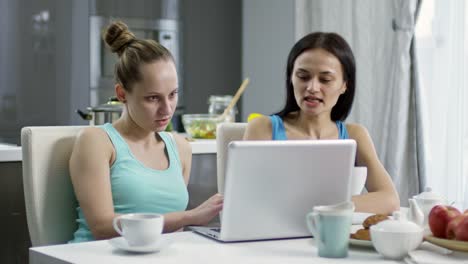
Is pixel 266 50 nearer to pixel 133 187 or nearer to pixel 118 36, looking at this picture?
pixel 118 36

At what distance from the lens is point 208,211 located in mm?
1938

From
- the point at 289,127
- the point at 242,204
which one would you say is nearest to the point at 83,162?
the point at 242,204

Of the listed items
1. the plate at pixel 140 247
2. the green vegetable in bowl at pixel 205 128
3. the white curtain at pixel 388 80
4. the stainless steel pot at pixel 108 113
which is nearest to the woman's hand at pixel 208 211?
the plate at pixel 140 247

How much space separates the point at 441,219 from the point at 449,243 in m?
0.08

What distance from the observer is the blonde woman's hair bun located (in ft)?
7.39

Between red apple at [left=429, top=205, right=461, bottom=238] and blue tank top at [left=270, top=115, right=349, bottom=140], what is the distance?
32.6 inches

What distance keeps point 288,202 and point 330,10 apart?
3650 mm

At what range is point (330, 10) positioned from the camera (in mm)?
5312

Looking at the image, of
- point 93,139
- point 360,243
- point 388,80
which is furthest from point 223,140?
point 388,80

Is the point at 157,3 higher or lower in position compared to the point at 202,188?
higher

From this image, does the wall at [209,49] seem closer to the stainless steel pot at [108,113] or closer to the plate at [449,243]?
the stainless steel pot at [108,113]

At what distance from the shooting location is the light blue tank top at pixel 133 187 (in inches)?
84.6

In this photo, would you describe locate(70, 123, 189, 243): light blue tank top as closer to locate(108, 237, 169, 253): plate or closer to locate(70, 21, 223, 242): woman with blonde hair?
locate(70, 21, 223, 242): woman with blonde hair

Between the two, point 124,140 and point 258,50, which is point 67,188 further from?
point 258,50
